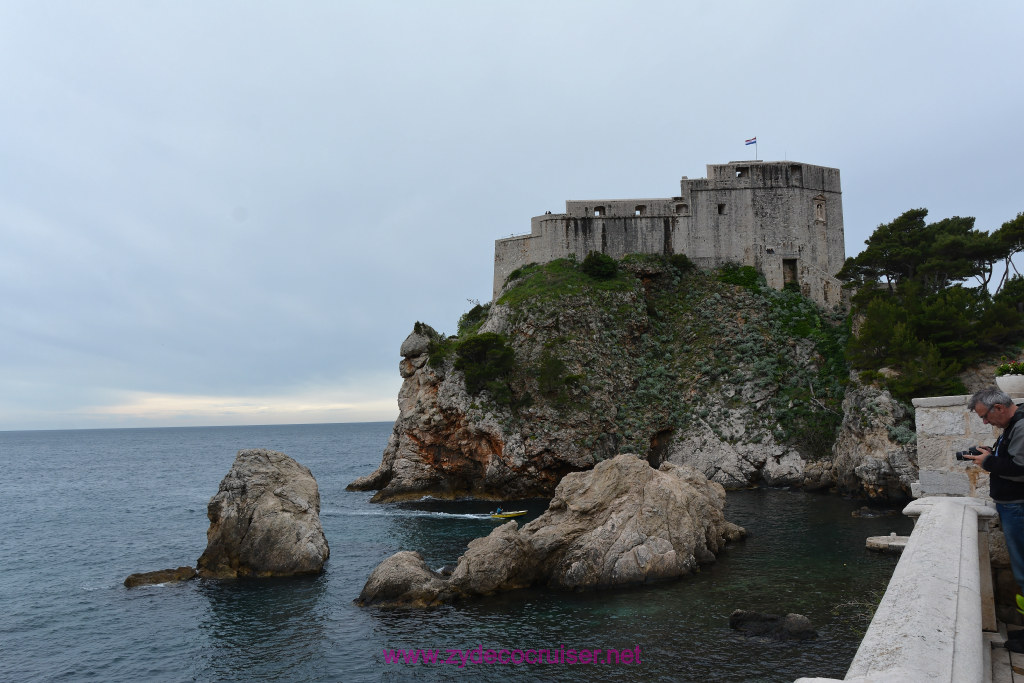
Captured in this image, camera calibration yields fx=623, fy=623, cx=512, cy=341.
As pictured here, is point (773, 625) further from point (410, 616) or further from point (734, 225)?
point (734, 225)

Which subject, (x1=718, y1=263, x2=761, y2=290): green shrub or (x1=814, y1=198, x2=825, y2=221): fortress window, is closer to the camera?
(x1=718, y1=263, x2=761, y2=290): green shrub

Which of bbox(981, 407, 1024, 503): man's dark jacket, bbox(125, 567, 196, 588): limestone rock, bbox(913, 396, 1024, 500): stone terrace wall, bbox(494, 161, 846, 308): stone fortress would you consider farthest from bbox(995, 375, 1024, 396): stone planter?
bbox(494, 161, 846, 308): stone fortress

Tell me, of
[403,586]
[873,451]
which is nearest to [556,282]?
[873,451]

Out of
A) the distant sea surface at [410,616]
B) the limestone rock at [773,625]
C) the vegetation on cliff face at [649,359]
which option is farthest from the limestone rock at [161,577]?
the vegetation on cliff face at [649,359]

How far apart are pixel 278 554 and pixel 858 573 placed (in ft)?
71.7

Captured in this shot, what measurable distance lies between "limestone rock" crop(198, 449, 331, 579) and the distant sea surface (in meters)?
0.98

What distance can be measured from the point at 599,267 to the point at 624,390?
1085cm

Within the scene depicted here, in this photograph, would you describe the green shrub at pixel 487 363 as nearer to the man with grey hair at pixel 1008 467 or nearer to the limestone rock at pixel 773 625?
the limestone rock at pixel 773 625

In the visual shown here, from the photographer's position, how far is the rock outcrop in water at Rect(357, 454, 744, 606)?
21.2 meters

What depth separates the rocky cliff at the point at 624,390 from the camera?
42.1m

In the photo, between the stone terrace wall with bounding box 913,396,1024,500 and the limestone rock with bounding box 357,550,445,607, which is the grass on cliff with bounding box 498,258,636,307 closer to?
the limestone rock with bounding box 357,550,445,607

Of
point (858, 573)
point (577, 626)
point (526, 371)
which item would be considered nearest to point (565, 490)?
point (577, 626)

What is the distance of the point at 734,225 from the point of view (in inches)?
2079

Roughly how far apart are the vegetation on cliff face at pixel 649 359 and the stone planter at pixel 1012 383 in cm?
3524
